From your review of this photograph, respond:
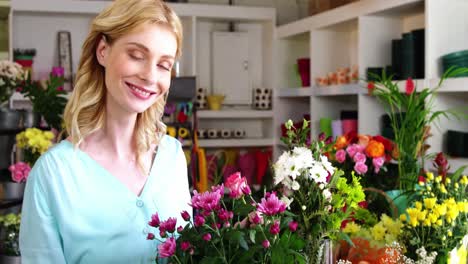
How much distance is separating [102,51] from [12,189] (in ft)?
6.56

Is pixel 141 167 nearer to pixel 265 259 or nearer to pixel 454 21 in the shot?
pixel 265 259

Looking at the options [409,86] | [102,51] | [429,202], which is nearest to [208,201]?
[102,51]

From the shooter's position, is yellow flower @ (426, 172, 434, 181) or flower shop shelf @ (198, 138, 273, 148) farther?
flower shop shelf @ (198, 138, 273, 148)

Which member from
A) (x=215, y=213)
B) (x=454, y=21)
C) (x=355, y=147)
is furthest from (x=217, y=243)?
(x=454, y=21)

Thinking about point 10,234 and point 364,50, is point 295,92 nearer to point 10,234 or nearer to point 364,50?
point 364,50

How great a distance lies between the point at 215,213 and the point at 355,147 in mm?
1668

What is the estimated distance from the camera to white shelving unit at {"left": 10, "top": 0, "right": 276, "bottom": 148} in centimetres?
604

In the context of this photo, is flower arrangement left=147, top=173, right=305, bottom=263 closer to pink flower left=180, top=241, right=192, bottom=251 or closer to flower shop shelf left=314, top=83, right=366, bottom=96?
pink flower left=180, top=241, right=192, bottom=251

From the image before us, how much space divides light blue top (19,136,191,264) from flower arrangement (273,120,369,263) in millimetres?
364

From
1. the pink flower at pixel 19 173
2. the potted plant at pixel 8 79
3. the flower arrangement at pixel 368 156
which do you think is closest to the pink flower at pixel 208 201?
the flower arrangement at pixel 368 156

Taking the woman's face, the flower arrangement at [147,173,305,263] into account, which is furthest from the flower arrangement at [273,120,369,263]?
the woman's face

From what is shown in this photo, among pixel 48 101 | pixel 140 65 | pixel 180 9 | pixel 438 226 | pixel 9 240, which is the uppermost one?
pixel 180 9

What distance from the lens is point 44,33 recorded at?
6242 mm

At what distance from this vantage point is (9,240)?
3.24 meters
